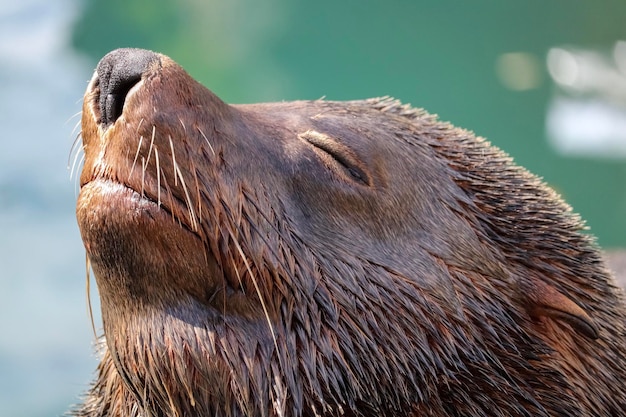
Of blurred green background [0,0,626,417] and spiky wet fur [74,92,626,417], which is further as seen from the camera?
blurred green background [0,0,626,417]

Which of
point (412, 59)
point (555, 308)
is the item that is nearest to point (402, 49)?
point (412, 59)

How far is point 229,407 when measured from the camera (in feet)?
6.82

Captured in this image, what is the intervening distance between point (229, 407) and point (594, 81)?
929 cm

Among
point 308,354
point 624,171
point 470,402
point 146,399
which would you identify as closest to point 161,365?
point 146,399

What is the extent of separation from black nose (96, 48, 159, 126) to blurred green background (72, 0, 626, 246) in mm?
7569

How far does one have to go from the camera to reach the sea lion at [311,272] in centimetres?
204

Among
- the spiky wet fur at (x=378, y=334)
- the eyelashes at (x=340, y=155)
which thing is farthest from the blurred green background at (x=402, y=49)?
the eyelashes at (x=340, y=155)

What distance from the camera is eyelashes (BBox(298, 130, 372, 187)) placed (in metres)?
2.45

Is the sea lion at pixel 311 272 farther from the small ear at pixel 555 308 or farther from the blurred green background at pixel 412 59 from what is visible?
the blurred green background at pixel 412 59

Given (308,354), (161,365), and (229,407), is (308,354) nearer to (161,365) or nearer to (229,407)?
(229,407)

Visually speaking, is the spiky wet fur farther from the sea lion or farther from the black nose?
the black nose

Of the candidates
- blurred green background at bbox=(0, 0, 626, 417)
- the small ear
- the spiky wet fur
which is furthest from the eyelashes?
blurred green background at bbox=(0, 0, 626, 417)

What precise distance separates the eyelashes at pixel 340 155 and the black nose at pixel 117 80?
561 millimetres

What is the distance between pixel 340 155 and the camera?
2451mm
